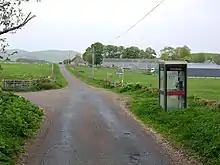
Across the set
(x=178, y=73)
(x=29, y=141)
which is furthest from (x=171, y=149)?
(x=178, y=73)

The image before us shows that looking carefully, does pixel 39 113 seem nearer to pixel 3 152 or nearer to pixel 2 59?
pixel 2 59

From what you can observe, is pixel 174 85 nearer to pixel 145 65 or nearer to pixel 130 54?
pixel 145 65

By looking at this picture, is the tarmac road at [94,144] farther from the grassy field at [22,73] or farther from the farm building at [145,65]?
the farm building at [145,65]

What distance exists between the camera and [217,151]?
11.3 meters

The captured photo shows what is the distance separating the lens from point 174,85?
849 inches

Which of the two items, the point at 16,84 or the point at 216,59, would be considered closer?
the point at 16,84

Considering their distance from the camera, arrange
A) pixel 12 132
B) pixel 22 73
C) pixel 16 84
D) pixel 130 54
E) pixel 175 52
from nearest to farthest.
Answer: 1. pixel 12 132
2. pixel 16 84
3. pixel 22 73
4. pixel 175 52
5. pixel 130 54

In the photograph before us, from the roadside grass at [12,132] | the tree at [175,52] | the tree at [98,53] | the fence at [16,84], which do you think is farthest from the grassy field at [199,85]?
the tree at [98,53]

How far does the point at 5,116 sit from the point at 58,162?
6283mm

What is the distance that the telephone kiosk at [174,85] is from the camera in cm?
2125

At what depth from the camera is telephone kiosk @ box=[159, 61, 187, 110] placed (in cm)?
2125

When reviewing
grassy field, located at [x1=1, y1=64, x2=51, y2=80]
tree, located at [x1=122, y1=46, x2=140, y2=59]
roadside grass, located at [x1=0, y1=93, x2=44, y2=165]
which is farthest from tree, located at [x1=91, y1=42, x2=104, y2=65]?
roadside grass, located at [x1=0, y1=93, x2=44, y2=165]

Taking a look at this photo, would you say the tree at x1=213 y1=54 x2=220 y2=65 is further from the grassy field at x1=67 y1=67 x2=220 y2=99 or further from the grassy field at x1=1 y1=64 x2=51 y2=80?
the grassy field at x1=67 y1=67 x2=220 y2=99

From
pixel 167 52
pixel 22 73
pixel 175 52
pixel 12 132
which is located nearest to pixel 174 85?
pixel 12 132
